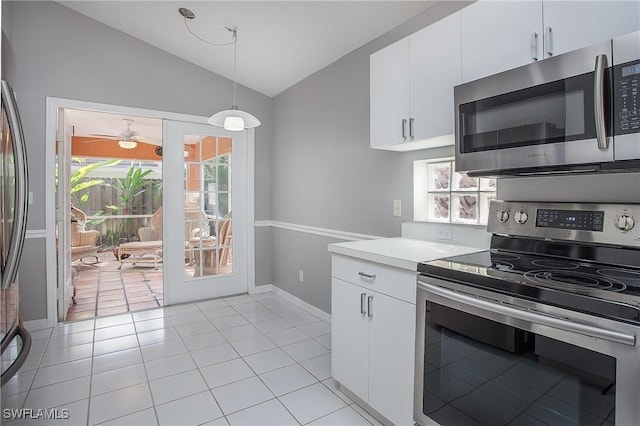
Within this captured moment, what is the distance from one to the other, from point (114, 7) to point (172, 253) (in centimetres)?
235

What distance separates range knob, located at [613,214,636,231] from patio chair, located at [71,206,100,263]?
572 cm

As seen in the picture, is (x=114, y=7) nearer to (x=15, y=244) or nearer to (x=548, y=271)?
(x=15, y=244)

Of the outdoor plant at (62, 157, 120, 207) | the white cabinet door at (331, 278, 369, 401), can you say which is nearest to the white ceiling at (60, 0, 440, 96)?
the white cabinet door at (331, 278, 369, 401)

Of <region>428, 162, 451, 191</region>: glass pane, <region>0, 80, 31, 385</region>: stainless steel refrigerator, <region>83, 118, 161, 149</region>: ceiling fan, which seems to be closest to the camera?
<region>0, 80, 31, 385</region>: stainless steel refrigerator

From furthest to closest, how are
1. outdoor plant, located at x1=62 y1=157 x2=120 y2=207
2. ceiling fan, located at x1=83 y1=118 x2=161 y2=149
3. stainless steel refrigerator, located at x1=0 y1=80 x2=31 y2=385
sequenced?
outdoor plant, located at x1=62 y1=157 x2=120 y2=207 → ceiling fan, located at x1=83 y1=118 x2=161 y2=149 → stainless steel refrigerator, located at x1=0 y1=80 x2=31 y2=385

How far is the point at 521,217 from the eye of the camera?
168 cm

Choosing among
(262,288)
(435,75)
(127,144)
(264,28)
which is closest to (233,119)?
(264,28)

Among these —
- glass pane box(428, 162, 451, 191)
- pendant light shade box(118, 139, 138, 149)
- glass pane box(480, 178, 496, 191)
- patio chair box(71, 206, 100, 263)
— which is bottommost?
patio chair box(71, 206, 100, 263)

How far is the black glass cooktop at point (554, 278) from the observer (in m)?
0.98

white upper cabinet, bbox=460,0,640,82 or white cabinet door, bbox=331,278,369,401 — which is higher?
white upper cabinet, bbox=460,0,640,82

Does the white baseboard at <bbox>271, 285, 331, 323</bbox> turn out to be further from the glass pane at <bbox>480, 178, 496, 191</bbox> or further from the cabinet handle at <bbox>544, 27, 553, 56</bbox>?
the cabinet handle at <bbox>544, 27, 553, 56</bbox>

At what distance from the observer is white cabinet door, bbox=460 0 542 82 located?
1408 millimetres

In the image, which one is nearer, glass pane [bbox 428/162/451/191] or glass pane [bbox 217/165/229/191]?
glass pane [bbox 428/162/451/191]

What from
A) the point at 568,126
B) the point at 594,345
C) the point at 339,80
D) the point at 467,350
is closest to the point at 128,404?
the point at 467,350
